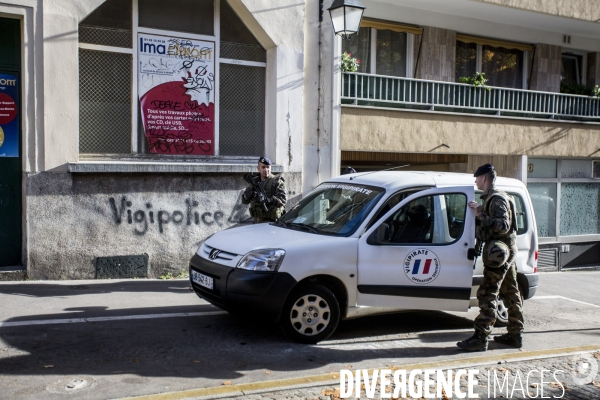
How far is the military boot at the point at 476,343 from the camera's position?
688 cm

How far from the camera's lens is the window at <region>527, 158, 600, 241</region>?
1661 centimetres

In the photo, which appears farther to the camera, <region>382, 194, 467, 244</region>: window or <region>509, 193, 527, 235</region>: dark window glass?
<region>509, 193, 527, 235</region>: dark window glass

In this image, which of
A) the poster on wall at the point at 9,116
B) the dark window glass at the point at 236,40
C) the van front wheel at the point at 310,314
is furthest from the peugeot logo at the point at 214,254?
the dark window glass at the point at 236,40

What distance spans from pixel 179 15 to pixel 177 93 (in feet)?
4.38

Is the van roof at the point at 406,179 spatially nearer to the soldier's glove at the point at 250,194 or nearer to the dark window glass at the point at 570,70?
the soldier's glove at the point at 250,194

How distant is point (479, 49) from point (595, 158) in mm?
4636

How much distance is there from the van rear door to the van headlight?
905mm

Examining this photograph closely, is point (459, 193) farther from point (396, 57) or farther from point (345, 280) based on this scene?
point (396, 57)

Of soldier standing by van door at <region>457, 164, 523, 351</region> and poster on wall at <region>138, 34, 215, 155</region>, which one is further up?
poster on wall at <region>138, 34, 215, 155</region>

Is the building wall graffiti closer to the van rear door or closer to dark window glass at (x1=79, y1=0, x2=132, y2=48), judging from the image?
dark window glass at (x1=79, y1=0, x2=132, y2=48)

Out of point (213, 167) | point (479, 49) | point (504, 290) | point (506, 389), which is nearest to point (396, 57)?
point (479, 49)

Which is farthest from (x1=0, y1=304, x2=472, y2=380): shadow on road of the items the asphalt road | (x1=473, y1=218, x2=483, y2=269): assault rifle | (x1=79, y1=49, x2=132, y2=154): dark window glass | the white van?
(x1=79, y1=49, x2=132, y2=154): dark window glass

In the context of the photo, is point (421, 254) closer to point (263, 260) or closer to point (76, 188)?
point (263, 260)

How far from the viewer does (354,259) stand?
6781mm
